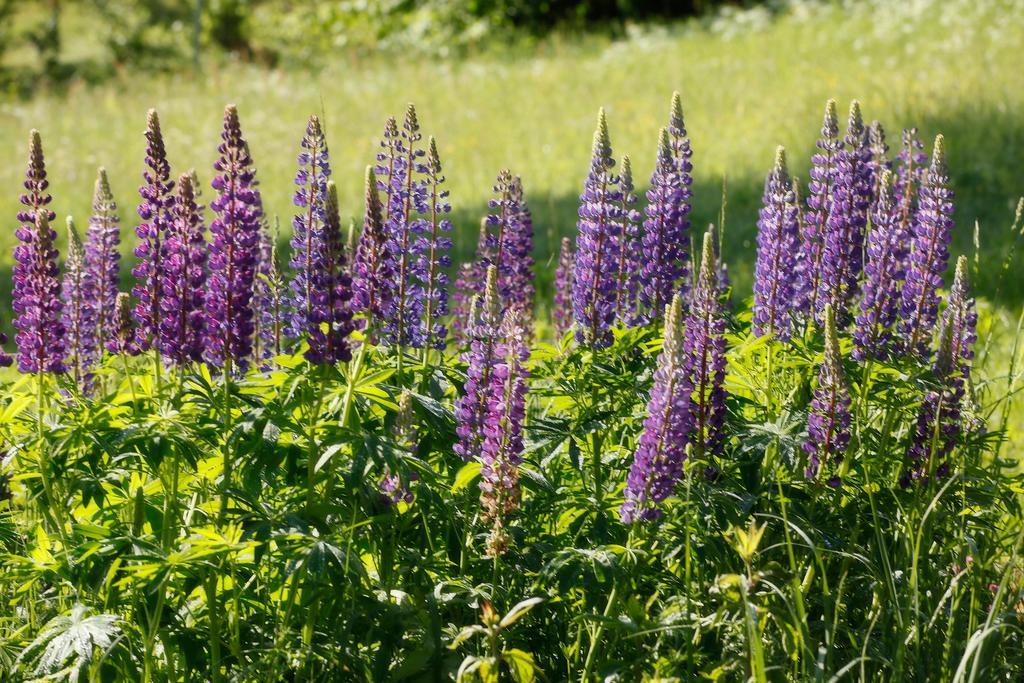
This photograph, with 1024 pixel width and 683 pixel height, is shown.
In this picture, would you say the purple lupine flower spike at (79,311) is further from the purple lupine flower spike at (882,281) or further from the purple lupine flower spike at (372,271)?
the purple lupine flower spike at (882,281)

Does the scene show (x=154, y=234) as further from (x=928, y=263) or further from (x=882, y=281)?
(x=928, y=263)

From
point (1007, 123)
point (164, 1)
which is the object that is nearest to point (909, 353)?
point (1007, 123)

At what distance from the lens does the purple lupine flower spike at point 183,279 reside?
3.19 m

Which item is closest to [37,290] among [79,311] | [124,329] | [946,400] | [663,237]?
[124,329]

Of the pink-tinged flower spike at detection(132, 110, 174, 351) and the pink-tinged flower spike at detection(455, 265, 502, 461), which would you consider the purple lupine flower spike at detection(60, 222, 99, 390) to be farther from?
the pink-tinged flower spike at detection(455, 265, 502, 461)

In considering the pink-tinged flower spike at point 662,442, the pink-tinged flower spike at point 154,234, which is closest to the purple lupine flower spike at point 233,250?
the pink-tinged flower spike at point 154,234

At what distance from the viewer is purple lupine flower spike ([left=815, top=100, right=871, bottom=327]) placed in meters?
3.93

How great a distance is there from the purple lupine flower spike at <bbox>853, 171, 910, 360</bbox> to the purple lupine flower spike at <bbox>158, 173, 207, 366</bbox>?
202cm

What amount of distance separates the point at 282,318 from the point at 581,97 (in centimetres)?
1174

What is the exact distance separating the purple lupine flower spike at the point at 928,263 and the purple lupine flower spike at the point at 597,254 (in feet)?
3.17

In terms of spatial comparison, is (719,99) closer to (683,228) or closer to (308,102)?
(308,102)

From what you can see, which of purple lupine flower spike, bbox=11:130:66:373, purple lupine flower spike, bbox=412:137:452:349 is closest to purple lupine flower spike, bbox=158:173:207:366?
purple lupine flower spike, bbox=11:130:66:373

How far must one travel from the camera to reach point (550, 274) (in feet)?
27.2

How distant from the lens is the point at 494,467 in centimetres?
296
